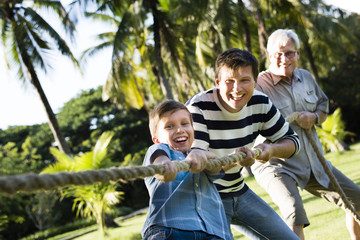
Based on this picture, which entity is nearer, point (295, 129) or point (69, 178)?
point (69, 178)

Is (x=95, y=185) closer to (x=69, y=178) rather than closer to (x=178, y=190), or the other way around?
(x=178, y=190)

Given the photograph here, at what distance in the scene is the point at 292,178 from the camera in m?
3.07

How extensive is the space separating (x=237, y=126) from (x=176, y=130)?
0.58 m

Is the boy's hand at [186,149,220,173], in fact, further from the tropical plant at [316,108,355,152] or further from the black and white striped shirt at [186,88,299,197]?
the tropical plant at [316,108,355,152]

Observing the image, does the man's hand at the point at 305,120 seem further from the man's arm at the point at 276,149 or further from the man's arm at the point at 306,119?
the man's arm at the point at 276,149


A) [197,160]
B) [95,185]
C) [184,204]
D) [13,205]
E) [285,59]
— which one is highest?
[285,59]

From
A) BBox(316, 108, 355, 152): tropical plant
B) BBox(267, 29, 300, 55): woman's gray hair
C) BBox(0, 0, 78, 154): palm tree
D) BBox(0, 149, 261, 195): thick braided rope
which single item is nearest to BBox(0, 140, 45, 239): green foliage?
BBox(0, 0, 78, 154): palm tree

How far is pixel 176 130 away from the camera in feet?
6.45

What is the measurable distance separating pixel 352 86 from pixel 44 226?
24.5 metres

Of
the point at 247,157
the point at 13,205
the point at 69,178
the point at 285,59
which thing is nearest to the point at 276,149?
the point at 247,157

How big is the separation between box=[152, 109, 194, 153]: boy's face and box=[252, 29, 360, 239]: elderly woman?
1.28m

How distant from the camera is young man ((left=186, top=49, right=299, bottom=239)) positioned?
7.58 ft

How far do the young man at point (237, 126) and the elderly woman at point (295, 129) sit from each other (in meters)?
0.56

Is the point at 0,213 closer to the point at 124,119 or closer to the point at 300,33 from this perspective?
the point at 124,119
